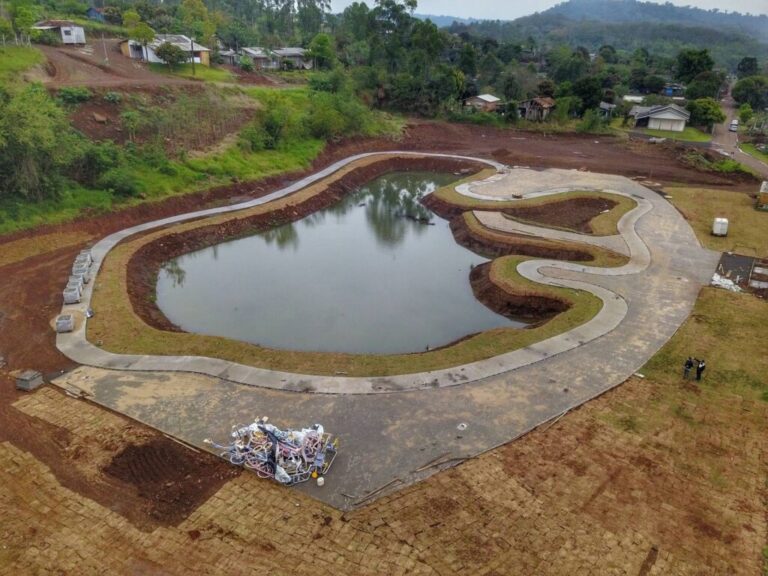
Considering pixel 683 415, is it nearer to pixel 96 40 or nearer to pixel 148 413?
pixel 148 413

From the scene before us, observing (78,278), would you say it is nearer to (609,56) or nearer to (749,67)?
(749,67)

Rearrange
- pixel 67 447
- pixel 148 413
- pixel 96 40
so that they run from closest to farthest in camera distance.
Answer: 1. pixel 67 447
2. pixel 148 413
3. pixel 96 40

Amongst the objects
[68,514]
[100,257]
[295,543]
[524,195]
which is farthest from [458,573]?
[524,195]

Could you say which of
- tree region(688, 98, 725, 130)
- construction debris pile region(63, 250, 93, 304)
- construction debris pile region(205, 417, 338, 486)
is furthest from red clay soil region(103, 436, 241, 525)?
tree region(688, 98, 725, 130)

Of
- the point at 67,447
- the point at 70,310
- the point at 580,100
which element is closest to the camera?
the point at 67,447

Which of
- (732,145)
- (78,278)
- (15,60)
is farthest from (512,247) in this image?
(732,145)

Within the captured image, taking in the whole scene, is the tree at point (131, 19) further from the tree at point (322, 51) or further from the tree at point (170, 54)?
the tree at point (322, 51)

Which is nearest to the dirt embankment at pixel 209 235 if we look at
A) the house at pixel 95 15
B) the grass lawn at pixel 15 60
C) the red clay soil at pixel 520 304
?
the red clay soil at pixel 520 304
